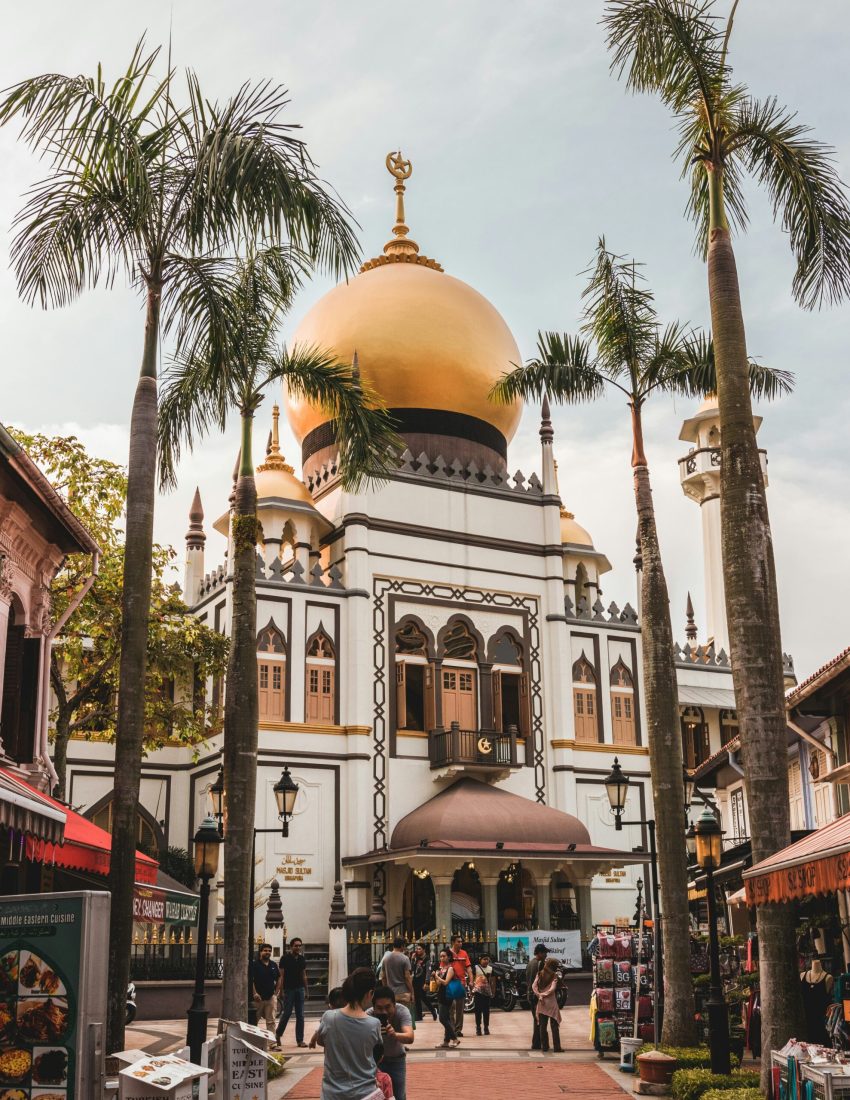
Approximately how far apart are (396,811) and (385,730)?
2158 millimetres

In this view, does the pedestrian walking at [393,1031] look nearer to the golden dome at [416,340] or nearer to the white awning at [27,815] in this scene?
the white awning at [27,815]

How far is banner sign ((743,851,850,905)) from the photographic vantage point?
10.1 m

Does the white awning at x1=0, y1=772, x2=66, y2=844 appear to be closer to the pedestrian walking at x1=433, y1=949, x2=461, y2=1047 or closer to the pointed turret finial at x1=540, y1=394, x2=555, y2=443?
the pedestrian walking at x1=433, y1=949, x2=461, y2=1047

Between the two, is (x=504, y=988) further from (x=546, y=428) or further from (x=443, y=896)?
(x=546, y=428)

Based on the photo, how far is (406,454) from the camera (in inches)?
1522

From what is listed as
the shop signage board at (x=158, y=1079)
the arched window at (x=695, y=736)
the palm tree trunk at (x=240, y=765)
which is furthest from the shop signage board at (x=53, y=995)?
the arched window at (x=695, y=736)

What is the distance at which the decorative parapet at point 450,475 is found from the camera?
124ft

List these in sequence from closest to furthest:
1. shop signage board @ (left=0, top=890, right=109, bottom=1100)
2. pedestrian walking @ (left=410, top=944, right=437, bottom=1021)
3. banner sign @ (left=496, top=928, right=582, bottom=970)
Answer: shop signage board @ (left=0, top=890, right=109, bottom=1100), pedestrian walking @ (left=410, top=944, right=437, bottom=1021), banner sign @ (left=496, top=928, right=582, bottom=970)

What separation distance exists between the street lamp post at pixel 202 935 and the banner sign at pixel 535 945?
14905 millimetres

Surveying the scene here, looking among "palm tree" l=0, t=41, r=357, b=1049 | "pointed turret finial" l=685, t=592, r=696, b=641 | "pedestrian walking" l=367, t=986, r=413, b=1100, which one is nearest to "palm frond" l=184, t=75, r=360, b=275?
"palm tree" l=0, t=41, r=357, b=1049

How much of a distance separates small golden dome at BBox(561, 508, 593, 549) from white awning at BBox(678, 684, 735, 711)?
19.2ft

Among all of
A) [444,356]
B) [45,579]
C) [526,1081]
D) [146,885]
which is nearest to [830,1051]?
[526,1081]

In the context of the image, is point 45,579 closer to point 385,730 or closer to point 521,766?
point 385,730

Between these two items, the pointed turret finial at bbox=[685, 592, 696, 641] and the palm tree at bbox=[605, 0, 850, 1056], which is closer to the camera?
the palm tree at bbox=[605, 0, 850, 1056]
